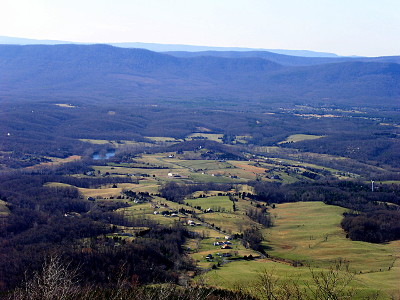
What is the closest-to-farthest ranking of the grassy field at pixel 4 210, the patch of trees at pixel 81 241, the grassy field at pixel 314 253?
the grassy field at pixel 314 253 → the patch of trees at pixel 81 241 → the grassy field at pixel 4 210

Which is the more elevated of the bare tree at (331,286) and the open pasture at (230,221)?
the bare tree at (331,286)

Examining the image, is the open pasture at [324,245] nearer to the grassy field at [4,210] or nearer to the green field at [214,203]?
the green field at [214,203]

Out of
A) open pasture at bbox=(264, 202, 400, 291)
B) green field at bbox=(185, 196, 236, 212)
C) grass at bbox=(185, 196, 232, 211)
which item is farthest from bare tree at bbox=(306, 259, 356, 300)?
grass at bbox=(185, 196, 232, 211)

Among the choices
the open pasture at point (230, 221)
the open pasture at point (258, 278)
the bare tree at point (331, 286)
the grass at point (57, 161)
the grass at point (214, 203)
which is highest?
the bare tree at point (331, 286)

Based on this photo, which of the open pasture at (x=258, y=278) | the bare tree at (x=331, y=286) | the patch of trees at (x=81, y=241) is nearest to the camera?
the bare tree at (x=331, y=286)

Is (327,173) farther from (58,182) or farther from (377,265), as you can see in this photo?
(377,265)

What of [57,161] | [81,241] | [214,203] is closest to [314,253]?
[81,241]

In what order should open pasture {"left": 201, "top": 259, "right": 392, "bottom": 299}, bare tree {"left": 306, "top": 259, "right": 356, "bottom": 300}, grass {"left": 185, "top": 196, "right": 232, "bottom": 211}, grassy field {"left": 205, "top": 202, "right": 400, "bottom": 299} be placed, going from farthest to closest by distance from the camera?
1. grass {"left": 185, "top": 196, "right": 232, "bottom": 211}
2. grassy field {"left": 205, "top": 202, "right": 400, "bottom": 299}
3. open pasture {"left": 201, "top": 259, "right": 392, "bottom": 299}
4. bare tree {"left": 306, "top": 259, "right": 356, "bottom": 300}

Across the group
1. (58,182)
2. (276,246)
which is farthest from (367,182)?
(58,182)

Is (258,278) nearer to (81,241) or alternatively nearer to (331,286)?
(331,286)

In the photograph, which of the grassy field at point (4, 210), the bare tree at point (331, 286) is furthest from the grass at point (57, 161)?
the bare tree at point (331, 286)

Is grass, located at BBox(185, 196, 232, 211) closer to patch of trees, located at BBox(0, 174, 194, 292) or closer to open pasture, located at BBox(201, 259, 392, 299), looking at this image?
patch of trees, located at BBox(0, 174, 194, 292)
